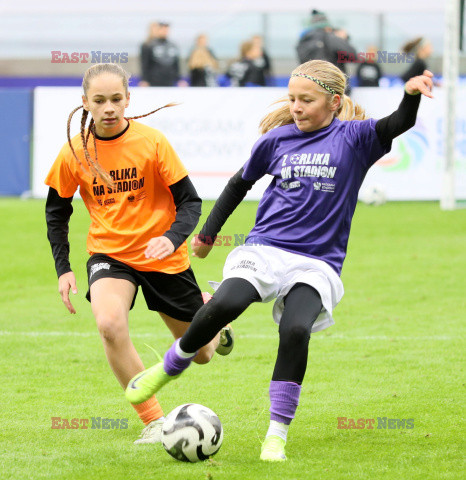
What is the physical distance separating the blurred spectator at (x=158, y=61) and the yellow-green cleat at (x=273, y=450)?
13.8m

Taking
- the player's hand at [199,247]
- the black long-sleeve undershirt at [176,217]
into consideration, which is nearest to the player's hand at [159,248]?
the black long-sleeve undershirt at [176,217]

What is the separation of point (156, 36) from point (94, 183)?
43.5 feet

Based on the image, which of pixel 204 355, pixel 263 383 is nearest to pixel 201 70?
pixel 263 383

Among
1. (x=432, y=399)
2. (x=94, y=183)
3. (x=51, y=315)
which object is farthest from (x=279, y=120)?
(x=51, y=315)

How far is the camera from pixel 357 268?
1112 cm

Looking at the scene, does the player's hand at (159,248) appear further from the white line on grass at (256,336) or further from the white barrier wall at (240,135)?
the white barrier wall at (240,135)

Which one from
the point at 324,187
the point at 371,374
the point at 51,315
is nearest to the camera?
the point at 324,187

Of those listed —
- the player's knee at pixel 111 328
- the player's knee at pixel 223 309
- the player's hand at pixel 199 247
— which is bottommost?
the player's knee at pixel 111 328

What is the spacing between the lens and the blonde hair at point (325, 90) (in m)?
4.91

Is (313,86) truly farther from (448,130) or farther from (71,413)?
(448,130)

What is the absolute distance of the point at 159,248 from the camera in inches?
190

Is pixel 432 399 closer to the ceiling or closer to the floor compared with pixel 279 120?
closer to the floor

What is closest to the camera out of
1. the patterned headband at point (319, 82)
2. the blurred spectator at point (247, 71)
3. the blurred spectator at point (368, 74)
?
the patterned headband at point (319, 82)

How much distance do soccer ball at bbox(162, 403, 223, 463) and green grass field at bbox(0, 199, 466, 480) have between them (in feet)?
0.23
